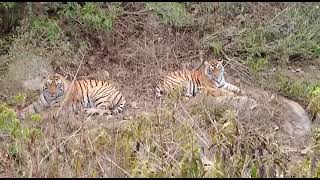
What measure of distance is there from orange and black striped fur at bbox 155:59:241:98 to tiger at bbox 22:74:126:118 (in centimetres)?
64

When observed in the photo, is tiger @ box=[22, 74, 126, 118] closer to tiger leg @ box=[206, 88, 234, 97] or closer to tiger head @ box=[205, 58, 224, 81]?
tiger leg @ box=[206, 88, 234, 97]

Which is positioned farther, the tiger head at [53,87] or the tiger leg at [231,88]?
the tiger leg at [231,88]

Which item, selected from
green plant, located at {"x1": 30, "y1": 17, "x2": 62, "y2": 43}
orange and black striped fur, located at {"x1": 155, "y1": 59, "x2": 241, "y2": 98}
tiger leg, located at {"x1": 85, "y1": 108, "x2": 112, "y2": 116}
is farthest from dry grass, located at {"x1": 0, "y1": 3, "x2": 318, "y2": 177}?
tiger leg, located at {"x1": 85, "y1": 108, "x2": 112, "y2": 116}

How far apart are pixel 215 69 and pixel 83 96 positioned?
6.20 feet

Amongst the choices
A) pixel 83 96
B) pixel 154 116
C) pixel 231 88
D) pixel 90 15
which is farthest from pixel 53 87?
pixel 154 116

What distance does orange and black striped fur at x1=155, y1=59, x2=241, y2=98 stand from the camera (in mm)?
8844

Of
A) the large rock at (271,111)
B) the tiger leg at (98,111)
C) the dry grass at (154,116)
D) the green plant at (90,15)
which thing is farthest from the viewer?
the green plant at (90,15)

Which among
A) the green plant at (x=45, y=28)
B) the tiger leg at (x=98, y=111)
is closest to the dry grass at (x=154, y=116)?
the green plant at (x=45, y=28)

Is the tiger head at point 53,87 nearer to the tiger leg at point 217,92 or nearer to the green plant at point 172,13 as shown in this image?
the green plant at point 172,13

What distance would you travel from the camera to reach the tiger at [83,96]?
8281 mm

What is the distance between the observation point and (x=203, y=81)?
9.20 meters

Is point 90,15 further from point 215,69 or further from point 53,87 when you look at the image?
point 215,69

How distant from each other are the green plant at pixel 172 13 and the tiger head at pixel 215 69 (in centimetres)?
94

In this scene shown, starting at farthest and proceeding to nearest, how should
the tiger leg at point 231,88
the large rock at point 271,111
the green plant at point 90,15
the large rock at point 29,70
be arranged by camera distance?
the green plant at point 90,15, the tiger leg at point 231,88, the large rock at point 29,70, the large rock at point 271,111
